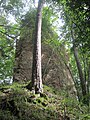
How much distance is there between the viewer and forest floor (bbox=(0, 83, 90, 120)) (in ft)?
21.3

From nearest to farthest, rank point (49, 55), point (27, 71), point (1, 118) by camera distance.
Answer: point (1, 118), point (27, 71), point (49, 55)

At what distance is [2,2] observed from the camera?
39.3 ft

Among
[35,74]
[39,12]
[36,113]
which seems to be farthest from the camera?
[39,12]

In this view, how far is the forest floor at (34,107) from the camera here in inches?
256

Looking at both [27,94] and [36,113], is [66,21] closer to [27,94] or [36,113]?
[27,94]

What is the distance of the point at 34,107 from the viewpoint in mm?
6969

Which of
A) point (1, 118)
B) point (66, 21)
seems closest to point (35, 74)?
point (1, 118)

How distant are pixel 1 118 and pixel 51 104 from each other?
2.14 meters

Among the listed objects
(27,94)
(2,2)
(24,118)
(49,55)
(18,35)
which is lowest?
(24,118)

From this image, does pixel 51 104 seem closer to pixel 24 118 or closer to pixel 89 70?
pixel 24 118

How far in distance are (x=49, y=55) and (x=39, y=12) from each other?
12.0 ft

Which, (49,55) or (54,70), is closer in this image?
(54,70)

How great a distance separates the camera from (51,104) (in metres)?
7.64

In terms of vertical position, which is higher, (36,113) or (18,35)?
(18,35)
